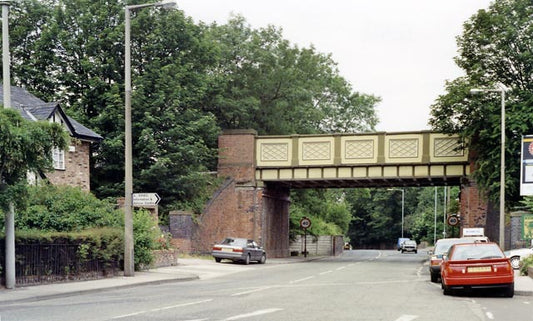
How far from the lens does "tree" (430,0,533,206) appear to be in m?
37.1

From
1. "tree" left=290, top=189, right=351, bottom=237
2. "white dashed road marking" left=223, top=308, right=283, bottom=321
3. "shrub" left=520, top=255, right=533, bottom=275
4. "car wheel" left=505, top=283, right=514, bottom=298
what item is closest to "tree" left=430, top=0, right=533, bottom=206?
"shrub" left=520, top=255, right=533, bottom=275

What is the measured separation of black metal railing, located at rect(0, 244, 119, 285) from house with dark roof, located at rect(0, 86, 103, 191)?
43.1 ft

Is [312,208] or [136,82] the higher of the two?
[136,82]

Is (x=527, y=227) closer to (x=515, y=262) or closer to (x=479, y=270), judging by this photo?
(x=515, y=262)

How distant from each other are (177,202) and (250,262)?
5.67 metres

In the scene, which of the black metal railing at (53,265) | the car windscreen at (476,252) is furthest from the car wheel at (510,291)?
the black metal railing at (53,265)

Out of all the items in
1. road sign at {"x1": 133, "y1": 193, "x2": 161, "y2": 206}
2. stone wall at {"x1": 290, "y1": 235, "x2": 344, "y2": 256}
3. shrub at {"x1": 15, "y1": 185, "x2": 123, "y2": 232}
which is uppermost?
road sign at {"x1": 133, "y1": 193, "x2": 161, "y2": 206}

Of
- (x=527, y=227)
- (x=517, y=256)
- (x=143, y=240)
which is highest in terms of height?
(x=527, y=227)

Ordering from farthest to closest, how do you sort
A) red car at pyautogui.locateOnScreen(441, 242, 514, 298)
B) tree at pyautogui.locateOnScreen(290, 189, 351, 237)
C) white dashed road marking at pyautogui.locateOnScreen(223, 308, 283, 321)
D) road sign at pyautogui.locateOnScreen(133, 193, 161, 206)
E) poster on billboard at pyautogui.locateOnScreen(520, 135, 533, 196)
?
tree at pyautogui.locateOnScreen(290, 189, 351, 237), poster on billboard at pyautogui.locateOnScreen(520, 135, 533, 196), road sign at pyautogui.locateOnScreen(133, 193, 161, 206), red car at pyautogui.locateOnScreen(441, 242, 514, 298), white dashed road marking at pyautogui.locateOnScreen(223, 308, 283, 321)

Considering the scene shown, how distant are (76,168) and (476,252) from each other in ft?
81.0

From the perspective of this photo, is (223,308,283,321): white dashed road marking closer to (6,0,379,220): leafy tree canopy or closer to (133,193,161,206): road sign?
(133,193,161,206): road sign

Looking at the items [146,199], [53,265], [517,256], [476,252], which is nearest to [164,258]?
[146,199]

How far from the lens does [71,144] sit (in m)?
35.6

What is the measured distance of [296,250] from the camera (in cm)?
5944
